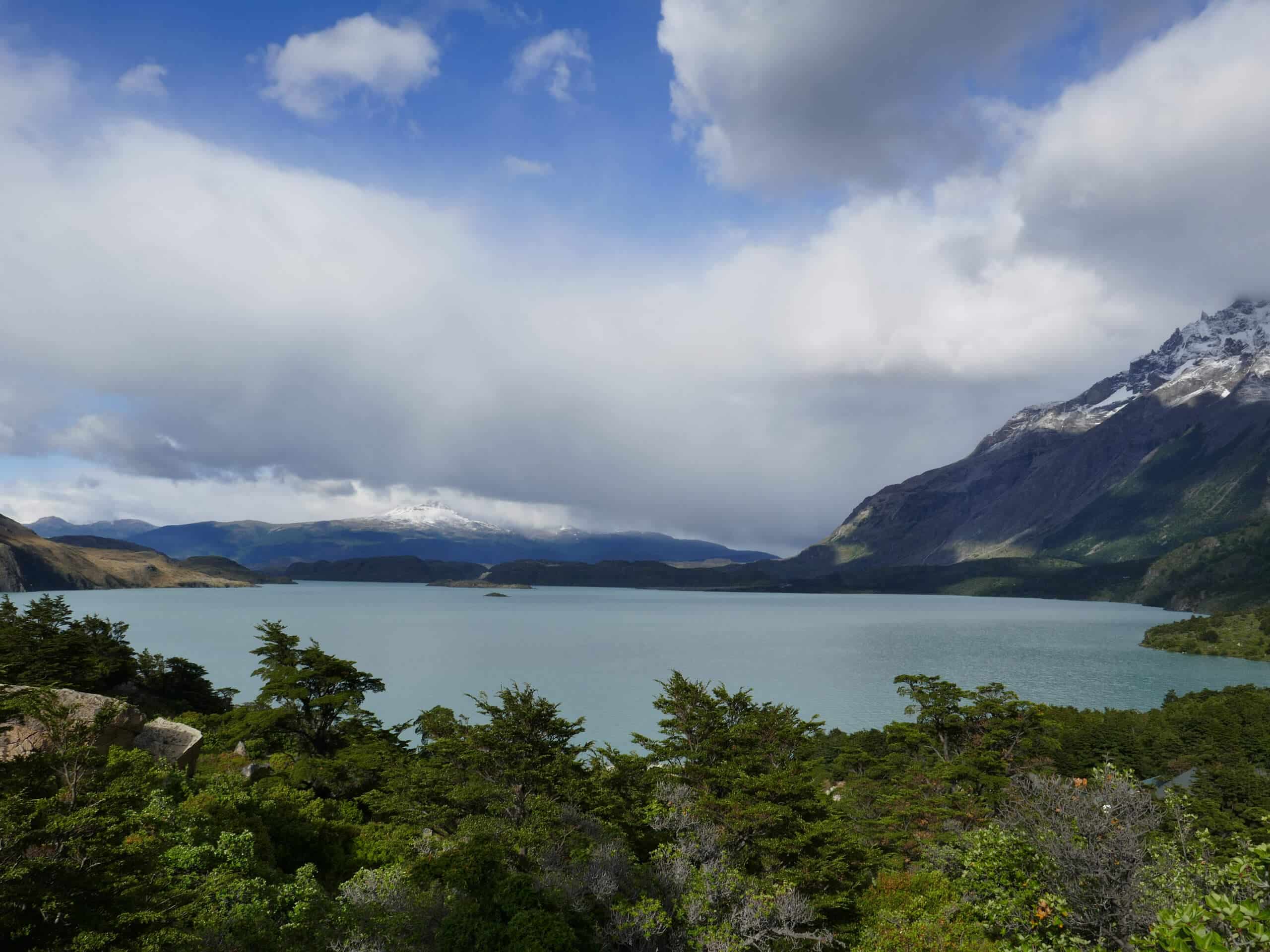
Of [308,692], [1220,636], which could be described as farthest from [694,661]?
[1220,636]

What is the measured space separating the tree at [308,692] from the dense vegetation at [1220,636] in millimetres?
191955

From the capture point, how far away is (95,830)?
1539 centimetres

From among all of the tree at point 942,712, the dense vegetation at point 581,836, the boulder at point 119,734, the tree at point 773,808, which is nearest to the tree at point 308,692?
the dense vegetation at point 581,836

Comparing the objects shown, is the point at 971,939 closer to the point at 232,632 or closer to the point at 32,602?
the point at 32,602

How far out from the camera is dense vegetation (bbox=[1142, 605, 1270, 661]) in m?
158

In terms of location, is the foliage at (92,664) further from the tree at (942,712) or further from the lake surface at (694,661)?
the tree at (942,712)

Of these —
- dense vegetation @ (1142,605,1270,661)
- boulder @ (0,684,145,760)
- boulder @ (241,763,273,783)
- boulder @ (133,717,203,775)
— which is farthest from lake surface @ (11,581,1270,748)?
boulder @ (0,684,145,760)

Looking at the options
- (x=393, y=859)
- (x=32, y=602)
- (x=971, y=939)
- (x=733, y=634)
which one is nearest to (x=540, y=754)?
(x=393, y=859)

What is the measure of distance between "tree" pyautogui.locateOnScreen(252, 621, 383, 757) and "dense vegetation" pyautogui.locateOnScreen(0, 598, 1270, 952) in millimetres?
173

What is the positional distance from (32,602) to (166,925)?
59.2 metres

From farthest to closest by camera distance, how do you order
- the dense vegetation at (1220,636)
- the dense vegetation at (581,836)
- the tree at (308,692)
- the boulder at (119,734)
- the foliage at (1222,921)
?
the dense vegetation at (1220,636) < the tree at (308,692) < the boulder at (119,734) < the dense vegetation at (581,836) < the foliage at (1222,921)

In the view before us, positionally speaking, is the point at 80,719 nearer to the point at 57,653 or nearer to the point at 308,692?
the point at 308,692

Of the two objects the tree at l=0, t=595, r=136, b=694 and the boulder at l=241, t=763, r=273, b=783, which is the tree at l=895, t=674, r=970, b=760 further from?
the tree at l=0, t=595, r=136, b=694

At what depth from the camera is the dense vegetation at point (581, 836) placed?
15.3 m
